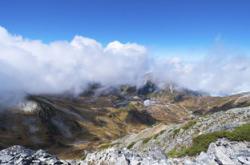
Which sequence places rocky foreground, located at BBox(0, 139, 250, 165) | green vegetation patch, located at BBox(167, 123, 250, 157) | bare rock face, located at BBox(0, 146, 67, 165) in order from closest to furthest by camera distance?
rocky foreground, located at BBox(0, 139, 250, 165) < bare rock face, located at BBox(0, 146, 67, 165) < green vegetation patch, located at BBox(167, 123, 250, 157)

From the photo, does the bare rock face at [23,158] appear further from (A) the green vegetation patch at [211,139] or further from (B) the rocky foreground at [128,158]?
(A) the green vegetation patch at [211,139]

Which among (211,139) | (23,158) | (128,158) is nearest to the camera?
(23,158)

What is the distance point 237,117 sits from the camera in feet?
262

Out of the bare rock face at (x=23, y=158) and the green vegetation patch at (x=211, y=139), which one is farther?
the green vegetation patch at (x=211, y=139)

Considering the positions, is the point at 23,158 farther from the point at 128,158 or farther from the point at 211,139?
the point at 211,139

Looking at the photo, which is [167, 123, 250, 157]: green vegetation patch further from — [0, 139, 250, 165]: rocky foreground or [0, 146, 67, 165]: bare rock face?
[0, 146, 67, 165]: bare rock face

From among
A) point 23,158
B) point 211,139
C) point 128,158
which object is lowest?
point 128,158

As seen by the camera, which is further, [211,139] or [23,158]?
[211,139]

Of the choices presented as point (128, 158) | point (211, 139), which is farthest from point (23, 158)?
point (211, 139)

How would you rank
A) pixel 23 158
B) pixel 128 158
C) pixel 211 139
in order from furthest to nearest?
pixel 211 139 < pixel 128 158 < pixel 23 158

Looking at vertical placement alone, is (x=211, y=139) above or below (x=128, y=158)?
above

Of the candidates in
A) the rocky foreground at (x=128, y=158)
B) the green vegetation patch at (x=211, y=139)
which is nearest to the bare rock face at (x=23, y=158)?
the rocky foreground at (x=128, y=158)

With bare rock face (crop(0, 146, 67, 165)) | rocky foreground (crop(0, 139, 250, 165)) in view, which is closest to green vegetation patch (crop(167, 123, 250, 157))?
rocky foreground (crop(0, 139, 250, 165))

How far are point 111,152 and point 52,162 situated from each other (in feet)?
26.0
